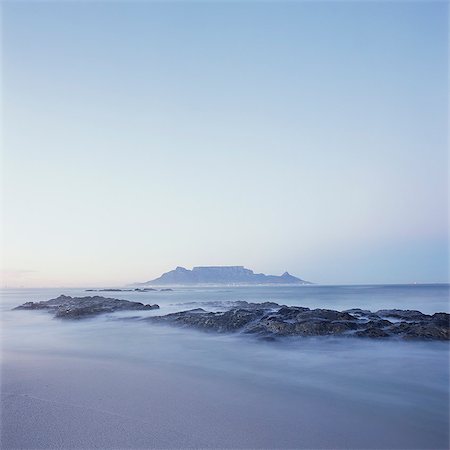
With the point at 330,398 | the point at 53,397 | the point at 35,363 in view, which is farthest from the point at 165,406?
the point at 35,363

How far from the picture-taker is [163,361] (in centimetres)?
968

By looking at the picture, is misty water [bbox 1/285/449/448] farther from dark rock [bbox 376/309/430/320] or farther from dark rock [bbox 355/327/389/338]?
dark rock [bbox 376/309/430/320]

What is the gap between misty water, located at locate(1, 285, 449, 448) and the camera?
4.85m

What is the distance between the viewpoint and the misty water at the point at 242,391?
4.85 m

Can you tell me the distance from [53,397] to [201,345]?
598 cm

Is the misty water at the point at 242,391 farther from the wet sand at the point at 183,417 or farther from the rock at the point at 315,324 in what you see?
the rock at the point at 315,324

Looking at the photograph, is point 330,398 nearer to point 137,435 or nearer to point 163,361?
point 137,435

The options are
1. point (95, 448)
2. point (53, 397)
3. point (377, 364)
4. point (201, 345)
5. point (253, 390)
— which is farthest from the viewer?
point (201, 345)

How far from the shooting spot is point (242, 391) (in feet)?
22.6

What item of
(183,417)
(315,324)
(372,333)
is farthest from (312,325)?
(183,417)

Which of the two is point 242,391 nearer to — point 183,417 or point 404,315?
point 183,417

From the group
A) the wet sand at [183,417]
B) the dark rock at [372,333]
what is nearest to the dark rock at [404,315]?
the dark rock at [372,333]

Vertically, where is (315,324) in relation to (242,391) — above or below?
above

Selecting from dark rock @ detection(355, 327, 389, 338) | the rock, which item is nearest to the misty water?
dark rock @ detection(355, 327, 389, 338)
